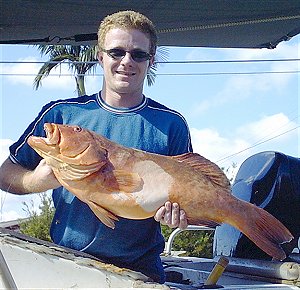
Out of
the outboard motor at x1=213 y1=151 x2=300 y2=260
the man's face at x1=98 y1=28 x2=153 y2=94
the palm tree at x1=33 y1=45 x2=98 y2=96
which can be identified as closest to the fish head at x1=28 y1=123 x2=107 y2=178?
the man's face at x1=98 y1=28 x2=153 y2=94

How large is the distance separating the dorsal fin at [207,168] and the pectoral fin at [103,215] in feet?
0.97

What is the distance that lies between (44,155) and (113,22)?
644 millimetres

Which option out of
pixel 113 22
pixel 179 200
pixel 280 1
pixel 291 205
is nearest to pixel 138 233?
pixel 179 200

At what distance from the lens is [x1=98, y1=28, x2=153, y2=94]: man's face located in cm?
268

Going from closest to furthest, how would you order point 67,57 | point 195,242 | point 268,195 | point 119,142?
point 119,142 → point 268,195 → point 67,57 → point 195,242

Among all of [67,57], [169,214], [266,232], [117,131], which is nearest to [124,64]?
[117,131]

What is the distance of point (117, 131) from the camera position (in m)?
2.69

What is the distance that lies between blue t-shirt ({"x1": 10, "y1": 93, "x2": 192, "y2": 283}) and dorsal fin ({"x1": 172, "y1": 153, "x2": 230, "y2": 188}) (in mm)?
216

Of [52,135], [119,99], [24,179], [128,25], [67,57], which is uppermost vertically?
[67,57]

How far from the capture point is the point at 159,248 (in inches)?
110

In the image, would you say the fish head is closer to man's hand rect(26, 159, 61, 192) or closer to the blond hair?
man's hand rect(26, 159, 61, 192)

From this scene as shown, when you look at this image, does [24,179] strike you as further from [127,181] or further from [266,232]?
[266,232]

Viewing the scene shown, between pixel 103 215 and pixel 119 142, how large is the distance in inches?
14.2

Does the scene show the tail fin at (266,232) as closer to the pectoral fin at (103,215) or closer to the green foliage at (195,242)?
the pectoral fin at (103,215)
